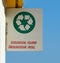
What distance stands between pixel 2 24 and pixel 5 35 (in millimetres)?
197

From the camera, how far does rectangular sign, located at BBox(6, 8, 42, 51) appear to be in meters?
3.55

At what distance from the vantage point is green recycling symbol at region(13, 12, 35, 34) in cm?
359

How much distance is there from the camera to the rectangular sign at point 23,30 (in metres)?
3.55

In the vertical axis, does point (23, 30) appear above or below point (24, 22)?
below

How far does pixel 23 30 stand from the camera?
3.59 meters

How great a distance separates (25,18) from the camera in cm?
362

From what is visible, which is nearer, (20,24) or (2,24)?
(2,24)

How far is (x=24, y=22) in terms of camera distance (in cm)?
360

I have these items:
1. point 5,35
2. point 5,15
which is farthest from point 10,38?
point 5,15

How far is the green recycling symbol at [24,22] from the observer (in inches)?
141

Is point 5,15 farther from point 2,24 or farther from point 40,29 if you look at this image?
point 40,29

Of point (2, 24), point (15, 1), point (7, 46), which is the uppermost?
point (15, 1)

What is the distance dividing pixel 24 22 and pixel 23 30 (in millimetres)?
101

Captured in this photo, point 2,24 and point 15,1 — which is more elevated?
point 15,1
